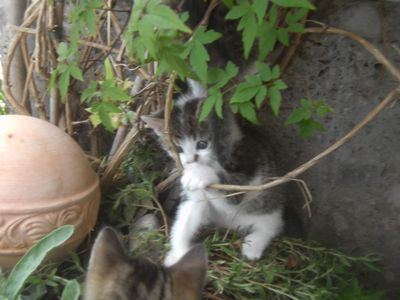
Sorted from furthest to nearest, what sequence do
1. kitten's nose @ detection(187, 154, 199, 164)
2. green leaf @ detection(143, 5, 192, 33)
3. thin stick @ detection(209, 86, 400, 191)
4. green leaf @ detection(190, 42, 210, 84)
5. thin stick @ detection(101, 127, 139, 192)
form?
thin stick @ detection(101, 127, 139, 192), kitten's nose @ detection(187, 154, 199, 164), thin stick @ detection(209, 86, 400, 191), green leaf @ detection(190, 42, 210, 84), green leaf @ detection(143, 5, 192, 33)

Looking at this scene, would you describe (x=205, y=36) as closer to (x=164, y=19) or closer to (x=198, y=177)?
(x=164, y=19)

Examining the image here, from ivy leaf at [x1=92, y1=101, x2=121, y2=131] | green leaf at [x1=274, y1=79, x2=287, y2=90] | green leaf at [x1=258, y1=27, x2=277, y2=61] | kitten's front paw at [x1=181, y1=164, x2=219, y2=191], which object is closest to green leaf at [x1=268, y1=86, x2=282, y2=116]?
green leaf at [x1=274, y1=79, x2=287, y2=90]

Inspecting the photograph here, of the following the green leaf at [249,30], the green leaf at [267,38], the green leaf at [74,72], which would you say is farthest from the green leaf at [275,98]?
the green leaf at [74,72]

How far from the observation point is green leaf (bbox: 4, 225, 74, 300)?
5.97 ft

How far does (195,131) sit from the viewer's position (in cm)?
227

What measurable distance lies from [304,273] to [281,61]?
84 centimetres

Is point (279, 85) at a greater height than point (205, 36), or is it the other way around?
point (205, 36)

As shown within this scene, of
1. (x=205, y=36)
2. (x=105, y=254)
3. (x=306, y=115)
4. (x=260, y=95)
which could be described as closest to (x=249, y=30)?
(x=205, y=36)

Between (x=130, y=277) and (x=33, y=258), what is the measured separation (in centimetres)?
43

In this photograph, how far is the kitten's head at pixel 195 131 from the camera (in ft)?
7.38

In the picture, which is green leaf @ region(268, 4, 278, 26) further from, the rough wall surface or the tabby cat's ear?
the tabby cat's ear

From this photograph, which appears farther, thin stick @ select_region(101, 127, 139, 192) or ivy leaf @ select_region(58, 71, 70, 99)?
thin stick @ select_region(101, 127, 139, 192)

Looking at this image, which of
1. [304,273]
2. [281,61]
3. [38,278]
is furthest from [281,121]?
[38,278]

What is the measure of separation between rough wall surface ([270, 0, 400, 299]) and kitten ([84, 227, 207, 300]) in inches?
43.4
